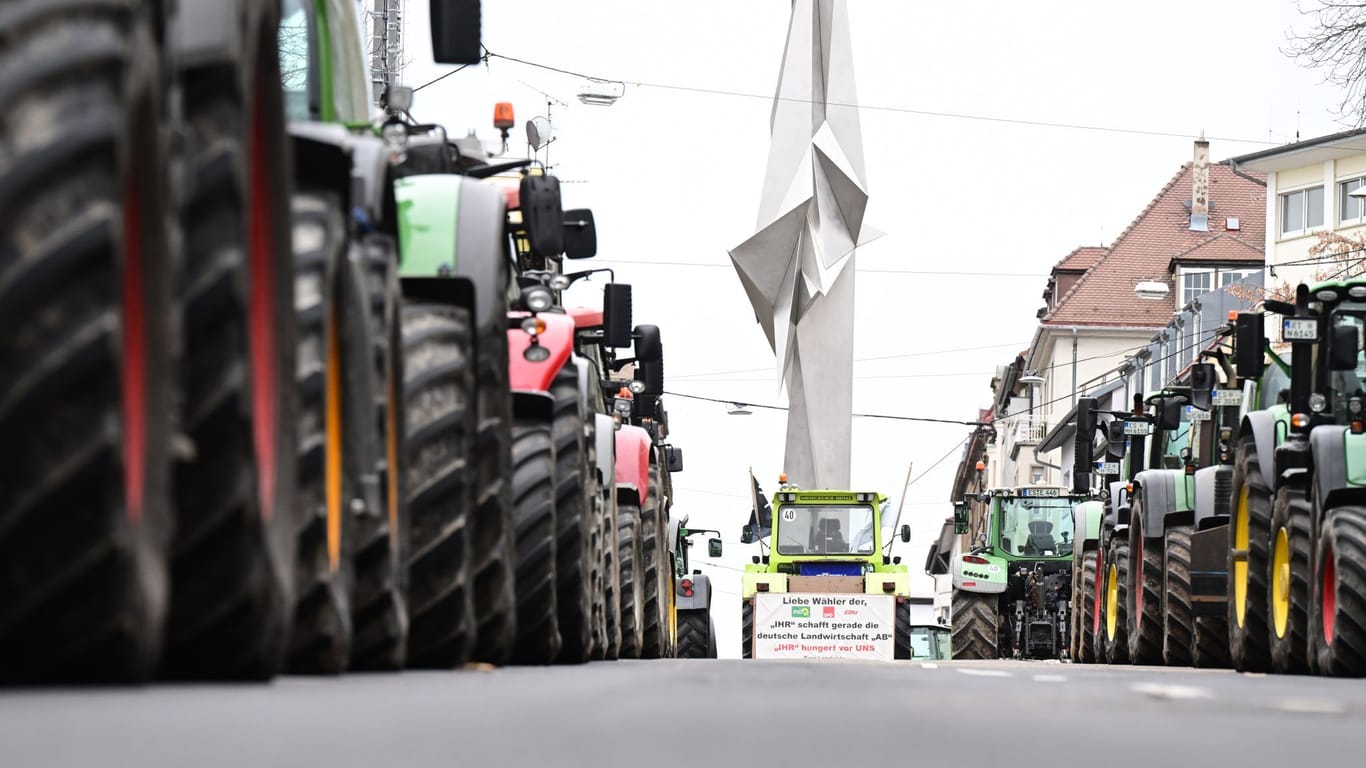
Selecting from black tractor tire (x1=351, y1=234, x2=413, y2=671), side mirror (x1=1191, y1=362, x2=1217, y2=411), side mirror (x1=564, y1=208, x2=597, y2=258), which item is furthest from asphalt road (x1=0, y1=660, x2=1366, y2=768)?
side mirror (x1=1191, y1=362, x2=1217, y2=411)

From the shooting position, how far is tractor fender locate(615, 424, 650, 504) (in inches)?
695

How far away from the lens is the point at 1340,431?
47.1ft

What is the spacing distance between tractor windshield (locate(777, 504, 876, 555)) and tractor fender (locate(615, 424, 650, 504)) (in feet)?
55.8

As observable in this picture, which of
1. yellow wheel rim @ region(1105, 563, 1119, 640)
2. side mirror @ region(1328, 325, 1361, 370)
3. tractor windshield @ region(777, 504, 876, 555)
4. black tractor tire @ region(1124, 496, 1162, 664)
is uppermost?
side mirror @ region(1328, 325, 1361, 370)

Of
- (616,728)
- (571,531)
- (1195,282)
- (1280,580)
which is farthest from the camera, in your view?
(1195,282)

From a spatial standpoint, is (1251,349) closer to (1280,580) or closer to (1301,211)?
(1280,580)

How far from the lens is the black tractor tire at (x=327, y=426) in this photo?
570 centimetres

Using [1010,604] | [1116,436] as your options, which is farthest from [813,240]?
[1116,436]

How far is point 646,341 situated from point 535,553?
7100mm

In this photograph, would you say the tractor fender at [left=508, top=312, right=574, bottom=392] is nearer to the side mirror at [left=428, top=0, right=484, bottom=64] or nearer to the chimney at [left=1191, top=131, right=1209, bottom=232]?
the side mirror at [left=428, top=0, right=484, bottom=64]

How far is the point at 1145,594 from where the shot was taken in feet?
71.3

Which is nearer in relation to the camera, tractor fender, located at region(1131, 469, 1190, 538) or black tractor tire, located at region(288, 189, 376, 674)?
black tractor tire, located at region(288, 189, 376, 674)

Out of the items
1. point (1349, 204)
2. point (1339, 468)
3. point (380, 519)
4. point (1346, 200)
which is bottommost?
point (1349, 204)

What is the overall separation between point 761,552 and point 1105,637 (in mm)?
10994
